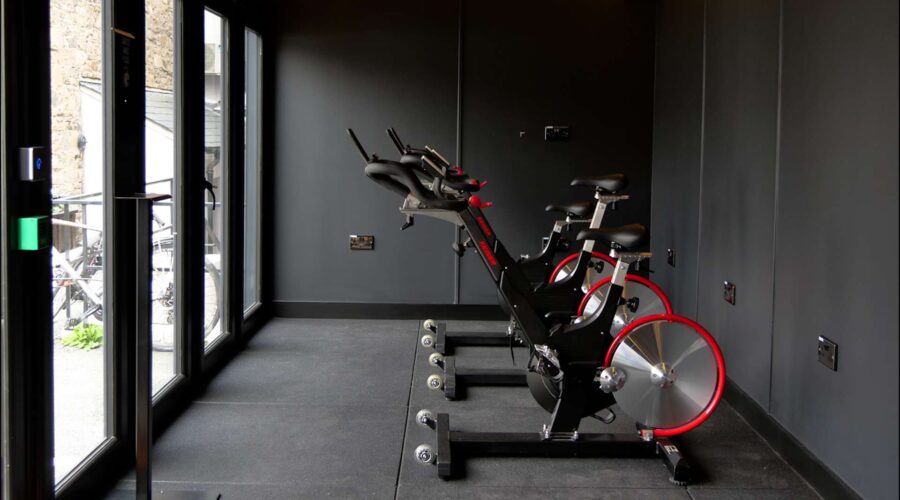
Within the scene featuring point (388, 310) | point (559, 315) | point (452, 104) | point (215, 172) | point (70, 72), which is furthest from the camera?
point (388, 310)

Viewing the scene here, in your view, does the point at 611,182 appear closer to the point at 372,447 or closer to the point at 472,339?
the point at 472,339

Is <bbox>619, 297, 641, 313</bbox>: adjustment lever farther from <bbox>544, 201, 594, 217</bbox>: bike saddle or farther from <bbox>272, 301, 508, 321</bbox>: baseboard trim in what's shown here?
<bbox>272, 301, 508, 321</bbox>: baseboard trim

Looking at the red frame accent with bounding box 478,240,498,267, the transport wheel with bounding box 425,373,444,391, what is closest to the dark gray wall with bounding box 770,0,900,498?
the red frame accent with bounding box 478,240,498,267

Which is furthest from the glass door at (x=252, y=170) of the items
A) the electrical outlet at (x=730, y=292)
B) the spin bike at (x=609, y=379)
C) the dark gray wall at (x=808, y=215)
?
the electrical outlet at (x=730, y=292)

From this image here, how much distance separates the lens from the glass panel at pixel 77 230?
8.97ft

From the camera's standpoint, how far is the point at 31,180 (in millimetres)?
2441

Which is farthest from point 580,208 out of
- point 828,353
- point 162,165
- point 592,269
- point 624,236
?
point 162,165

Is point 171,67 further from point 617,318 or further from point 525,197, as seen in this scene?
point 525,197

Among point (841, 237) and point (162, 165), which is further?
point (162, 165)

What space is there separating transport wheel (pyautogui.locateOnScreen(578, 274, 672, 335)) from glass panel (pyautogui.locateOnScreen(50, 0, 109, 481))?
2.31 metres

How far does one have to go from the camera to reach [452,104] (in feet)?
20.2

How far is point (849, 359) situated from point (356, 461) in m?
1.82

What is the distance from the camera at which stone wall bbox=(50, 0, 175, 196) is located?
2.69m

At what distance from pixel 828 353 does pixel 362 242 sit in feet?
12.1
